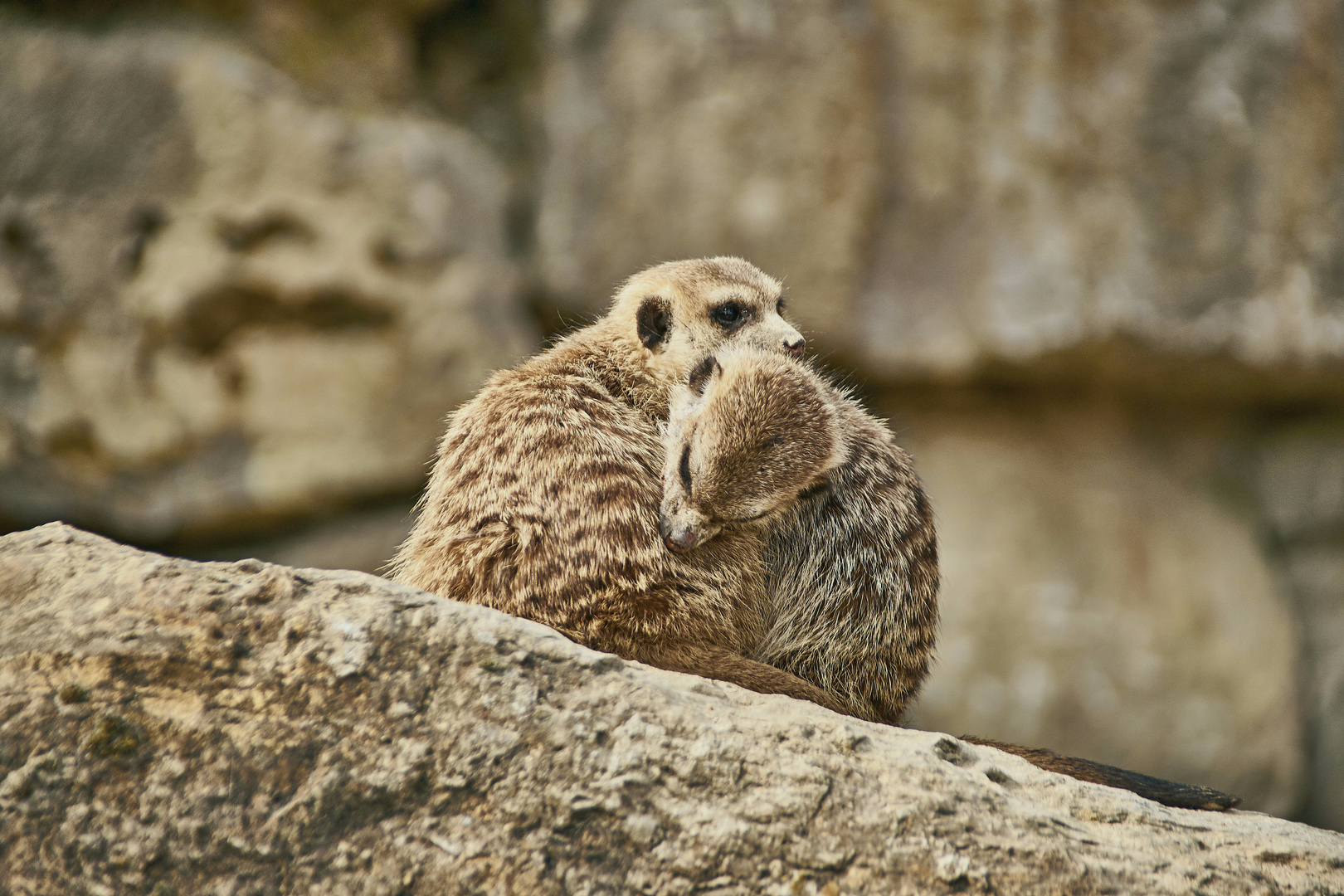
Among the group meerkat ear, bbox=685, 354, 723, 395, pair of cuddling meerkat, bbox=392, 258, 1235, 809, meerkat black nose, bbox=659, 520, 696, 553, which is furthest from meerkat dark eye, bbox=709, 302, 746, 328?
meerkat black nose, bbox=659, 520, 696, 553

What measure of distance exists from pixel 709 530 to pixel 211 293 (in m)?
3.59

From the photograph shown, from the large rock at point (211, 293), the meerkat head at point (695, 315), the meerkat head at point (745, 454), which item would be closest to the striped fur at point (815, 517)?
the meerkat head at point (745, 454)

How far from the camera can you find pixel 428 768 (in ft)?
4.33

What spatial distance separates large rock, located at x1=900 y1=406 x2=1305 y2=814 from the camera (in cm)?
484

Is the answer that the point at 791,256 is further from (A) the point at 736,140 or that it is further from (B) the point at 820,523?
(B) the point at 820,523

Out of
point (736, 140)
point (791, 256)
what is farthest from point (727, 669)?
point (736, 140)

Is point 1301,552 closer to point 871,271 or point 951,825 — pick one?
point 871,271

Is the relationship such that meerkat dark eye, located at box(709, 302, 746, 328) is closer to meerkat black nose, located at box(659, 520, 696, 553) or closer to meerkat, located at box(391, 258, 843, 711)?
meerkat, located at box(391, 258, 843, 711)

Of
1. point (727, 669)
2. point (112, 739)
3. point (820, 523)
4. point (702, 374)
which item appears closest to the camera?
point (112, 739)

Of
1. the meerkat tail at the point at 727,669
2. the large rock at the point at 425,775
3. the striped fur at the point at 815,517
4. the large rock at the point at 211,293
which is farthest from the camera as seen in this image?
the large rock at the point at 211,293

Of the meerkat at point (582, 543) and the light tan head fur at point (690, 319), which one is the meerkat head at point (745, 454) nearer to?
the meerkat at point (582, 543)

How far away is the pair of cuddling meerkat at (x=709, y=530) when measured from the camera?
1.75 metres

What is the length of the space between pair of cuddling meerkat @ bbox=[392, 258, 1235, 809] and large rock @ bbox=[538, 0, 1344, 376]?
268cm

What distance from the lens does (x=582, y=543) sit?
1.76 metres
